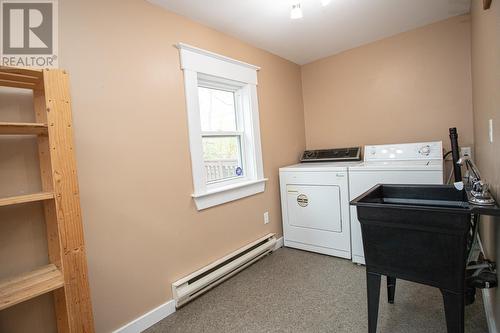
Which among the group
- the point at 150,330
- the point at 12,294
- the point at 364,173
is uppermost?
the point at 364,173

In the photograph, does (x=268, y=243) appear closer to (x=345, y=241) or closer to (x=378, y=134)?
(x=345, y=241)

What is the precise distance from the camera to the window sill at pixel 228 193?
7.29 feet

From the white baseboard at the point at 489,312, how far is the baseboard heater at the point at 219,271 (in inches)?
70.3

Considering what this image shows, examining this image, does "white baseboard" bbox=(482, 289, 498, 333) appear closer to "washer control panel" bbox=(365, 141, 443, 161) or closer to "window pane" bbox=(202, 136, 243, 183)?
"washer control panel" bbox=(365, 141, 443, 161)

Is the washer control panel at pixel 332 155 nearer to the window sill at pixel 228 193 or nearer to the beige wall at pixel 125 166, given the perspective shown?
the window sill at pixel 228 193

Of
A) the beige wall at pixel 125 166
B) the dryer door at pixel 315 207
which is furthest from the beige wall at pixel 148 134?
the dryer door at pixel 315 207

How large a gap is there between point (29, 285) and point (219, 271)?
1376 millimetres

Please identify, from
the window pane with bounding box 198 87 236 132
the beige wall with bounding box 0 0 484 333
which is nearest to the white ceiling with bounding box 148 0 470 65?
the beige wall with bounding box 0 0 484 333

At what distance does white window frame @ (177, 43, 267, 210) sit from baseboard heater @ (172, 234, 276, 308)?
0.54 metres

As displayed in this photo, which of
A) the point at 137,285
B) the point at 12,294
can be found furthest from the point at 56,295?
the point at 137,285

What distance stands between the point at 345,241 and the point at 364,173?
2.45 ft

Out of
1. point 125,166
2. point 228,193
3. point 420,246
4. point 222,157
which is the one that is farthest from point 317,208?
point 125,166

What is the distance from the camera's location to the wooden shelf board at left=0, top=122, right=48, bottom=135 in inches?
45.2

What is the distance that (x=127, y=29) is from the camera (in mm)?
1791
